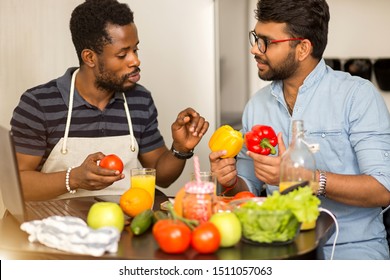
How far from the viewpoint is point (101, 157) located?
82.7 inches

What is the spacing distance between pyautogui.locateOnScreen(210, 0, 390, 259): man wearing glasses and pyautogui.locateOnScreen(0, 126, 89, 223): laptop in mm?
501

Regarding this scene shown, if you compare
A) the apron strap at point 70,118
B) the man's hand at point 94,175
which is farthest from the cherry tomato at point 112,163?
the apron strap at point 70,118

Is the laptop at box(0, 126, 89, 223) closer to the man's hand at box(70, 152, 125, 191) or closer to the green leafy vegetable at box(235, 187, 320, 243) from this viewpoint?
the man's hand at box(70, 152, 125, 191)

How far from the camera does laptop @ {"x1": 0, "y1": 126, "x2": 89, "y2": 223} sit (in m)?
1.64

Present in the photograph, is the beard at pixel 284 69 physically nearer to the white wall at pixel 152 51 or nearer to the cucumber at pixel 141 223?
the cucumber at pixel 141 223

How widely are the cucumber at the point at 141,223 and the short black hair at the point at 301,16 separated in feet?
3.24

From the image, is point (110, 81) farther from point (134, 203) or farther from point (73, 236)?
point (73, 236)

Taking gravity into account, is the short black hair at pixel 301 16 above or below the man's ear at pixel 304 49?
above

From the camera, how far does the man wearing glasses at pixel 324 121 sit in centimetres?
207

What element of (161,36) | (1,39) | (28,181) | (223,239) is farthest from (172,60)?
(223,239)

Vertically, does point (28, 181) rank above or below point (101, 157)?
below

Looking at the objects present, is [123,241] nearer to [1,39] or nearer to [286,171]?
[286,171]

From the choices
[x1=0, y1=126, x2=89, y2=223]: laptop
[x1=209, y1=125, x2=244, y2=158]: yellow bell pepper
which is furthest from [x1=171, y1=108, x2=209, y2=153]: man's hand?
[x1=0, y1=126, x2=89, y2=223]: laptop

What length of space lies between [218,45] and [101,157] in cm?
153
